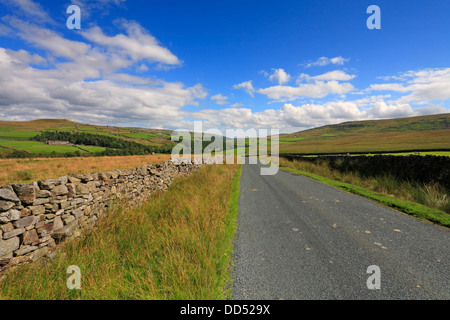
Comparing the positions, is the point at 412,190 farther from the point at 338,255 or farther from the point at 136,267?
the point at 136,267

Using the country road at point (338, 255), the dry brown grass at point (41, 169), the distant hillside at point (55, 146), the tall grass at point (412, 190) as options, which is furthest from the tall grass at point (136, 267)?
the distant hillside at point (55, 146)

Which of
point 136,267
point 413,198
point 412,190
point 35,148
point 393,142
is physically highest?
point 393,142

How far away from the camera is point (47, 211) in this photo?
4.31 metres

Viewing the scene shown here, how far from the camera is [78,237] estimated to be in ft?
16.2

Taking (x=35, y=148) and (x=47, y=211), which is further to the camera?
(x=35, y=148)

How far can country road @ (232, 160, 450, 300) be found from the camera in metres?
2.96

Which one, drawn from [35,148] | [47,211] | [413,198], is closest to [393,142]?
[413,198]

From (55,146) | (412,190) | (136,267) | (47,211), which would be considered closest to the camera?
(136,267)

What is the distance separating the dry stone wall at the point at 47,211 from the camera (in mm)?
3512

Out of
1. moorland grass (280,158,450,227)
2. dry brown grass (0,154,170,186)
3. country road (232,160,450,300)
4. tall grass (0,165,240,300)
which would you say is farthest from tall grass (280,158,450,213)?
dry brown grass (0,154,170,186)

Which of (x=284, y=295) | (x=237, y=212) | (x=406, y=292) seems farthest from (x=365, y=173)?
(x=284, y=295)

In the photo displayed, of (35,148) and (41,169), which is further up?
(35,148)

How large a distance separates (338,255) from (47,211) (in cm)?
682

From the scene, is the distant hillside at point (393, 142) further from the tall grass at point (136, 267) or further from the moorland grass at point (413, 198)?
the tall grass at point (136, 267)
